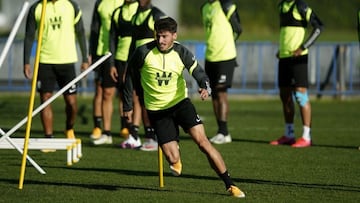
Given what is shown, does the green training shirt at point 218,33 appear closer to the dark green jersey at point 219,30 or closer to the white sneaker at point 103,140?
the dark green jersey at point 219,30

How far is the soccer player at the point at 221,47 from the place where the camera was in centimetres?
1673

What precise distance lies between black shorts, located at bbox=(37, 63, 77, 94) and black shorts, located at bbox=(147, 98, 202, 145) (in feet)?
13.7

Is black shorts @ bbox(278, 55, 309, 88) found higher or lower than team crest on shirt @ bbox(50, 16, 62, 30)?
lower

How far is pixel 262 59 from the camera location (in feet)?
90.5

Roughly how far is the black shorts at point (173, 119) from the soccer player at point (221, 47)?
5210 mm

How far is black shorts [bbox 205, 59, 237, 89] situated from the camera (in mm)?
16781

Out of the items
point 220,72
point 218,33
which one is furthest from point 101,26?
point 220,72

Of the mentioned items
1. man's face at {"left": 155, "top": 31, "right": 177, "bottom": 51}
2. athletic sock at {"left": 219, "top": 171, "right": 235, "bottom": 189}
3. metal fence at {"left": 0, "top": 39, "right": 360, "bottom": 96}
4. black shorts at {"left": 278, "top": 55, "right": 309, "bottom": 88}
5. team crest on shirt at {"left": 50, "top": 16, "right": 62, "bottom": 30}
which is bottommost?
metal fence at {"left": 0, "top": 39, "right": 360, "bottom": 96}

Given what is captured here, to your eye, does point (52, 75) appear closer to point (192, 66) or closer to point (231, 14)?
point (231, 14)

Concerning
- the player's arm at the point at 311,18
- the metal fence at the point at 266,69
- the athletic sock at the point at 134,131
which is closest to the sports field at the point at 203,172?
the athletic sock at the point at 134,131

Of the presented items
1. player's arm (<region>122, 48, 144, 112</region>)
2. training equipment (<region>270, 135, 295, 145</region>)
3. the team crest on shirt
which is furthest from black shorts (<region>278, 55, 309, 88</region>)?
player's arm (<region>122, 48, 144, 112</region>)

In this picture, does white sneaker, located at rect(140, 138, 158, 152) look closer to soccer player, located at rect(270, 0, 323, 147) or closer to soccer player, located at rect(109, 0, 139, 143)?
soccer player, located at rect(109, 0, 139, 143)

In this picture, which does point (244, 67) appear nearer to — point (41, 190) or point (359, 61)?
point (359, 61)

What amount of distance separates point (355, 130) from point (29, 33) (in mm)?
6297
